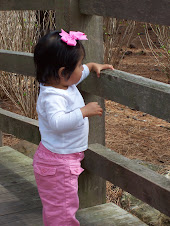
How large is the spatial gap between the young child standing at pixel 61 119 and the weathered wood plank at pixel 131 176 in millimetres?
210

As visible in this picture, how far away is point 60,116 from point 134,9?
62cm

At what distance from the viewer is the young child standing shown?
225 cm

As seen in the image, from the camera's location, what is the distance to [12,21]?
21.0 feet

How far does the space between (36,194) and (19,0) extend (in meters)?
1.36

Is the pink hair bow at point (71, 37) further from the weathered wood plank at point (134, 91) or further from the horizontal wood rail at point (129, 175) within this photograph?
the horizontal wood rail at point (129, 175)

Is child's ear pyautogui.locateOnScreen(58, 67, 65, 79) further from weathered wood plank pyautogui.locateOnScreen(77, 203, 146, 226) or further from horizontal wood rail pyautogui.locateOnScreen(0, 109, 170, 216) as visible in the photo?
weathered wood plank pyautogui.locateOnScreen(77, 203, 146, 226)

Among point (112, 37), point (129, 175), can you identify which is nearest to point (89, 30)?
point (129, 175)

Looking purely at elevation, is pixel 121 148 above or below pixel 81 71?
below

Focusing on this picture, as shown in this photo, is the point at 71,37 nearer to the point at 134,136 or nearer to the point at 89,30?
the point at 89,30

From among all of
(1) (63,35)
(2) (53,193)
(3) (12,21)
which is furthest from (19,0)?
(3) (12,21)

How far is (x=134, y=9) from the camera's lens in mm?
2154

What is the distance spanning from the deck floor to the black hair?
1005mm

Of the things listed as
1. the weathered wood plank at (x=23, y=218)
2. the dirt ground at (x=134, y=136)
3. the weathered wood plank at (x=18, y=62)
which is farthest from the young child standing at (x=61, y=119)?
the dirt ground at (x=134, y=136)

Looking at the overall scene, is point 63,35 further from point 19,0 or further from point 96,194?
point 96,194
